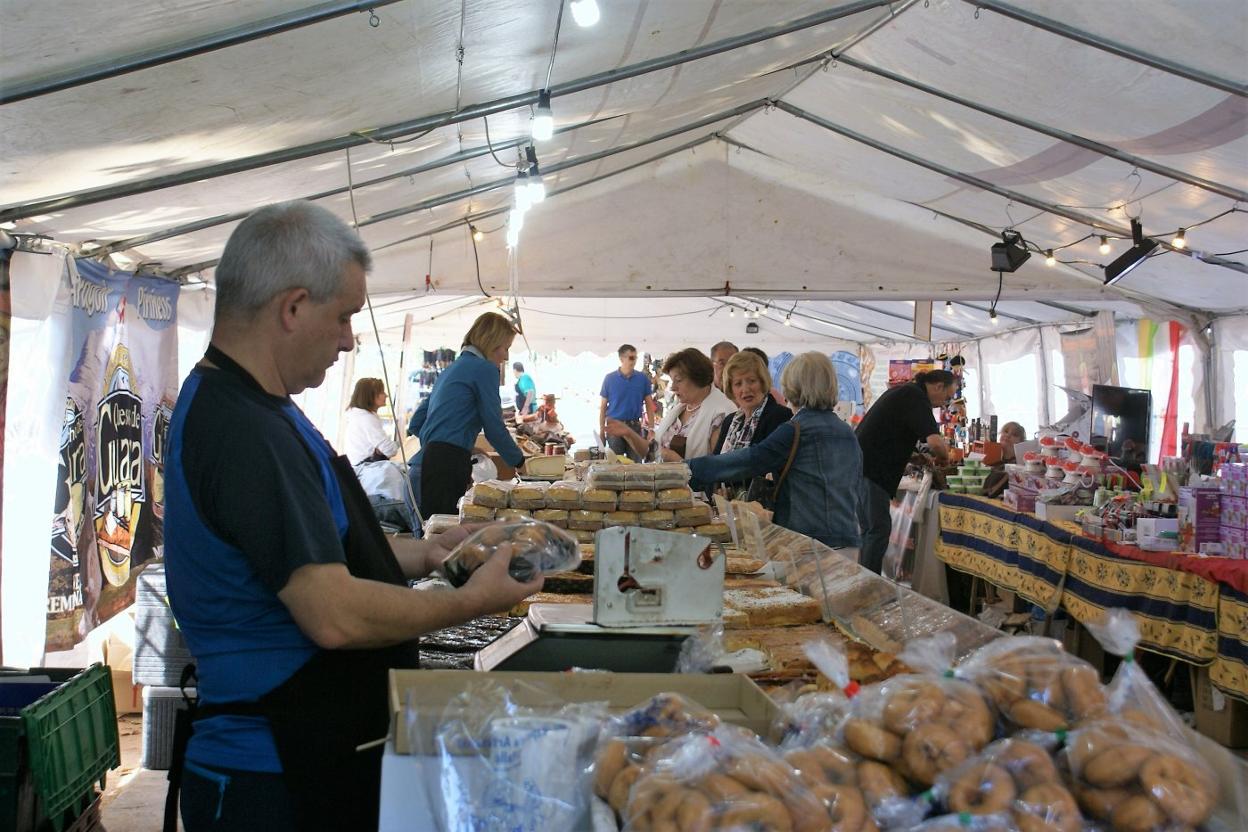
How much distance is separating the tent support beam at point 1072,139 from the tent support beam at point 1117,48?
1.21 m

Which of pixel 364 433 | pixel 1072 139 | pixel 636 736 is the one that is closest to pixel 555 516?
pixel 636 736

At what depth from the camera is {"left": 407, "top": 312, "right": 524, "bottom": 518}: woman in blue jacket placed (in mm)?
5203

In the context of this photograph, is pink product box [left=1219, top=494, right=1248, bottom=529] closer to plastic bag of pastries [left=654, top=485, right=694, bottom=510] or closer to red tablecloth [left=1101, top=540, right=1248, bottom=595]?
red tablecloth [left=1101, top=540, right=1248, bottom=595]

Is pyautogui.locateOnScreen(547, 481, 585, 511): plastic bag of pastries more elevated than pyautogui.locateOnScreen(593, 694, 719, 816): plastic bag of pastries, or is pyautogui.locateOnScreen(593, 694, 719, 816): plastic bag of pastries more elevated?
pyautogui.locateOnScreen(547, 481, 585, 511): plastic bag of pastries

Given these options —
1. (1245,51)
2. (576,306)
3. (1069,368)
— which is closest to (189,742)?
(1245,51)

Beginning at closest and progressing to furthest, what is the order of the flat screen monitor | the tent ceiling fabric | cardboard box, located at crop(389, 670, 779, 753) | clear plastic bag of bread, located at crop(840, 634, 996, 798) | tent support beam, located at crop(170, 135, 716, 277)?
clear plastic bag of bread, located at crop(840, 634, 996, 798), cardboard box, located at crop(389, 670, 779, 753), the tent ceiling fabric, the flat screen monitor, tent support beam, located at crop(170, 135, 716, 277)

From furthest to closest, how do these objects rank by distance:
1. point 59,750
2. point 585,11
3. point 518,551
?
point 585,11, point 59,750, point 518,551

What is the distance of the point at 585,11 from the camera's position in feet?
11.6

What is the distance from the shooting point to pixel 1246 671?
4.23 meters

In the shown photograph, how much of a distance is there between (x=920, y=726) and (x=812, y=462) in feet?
10.5

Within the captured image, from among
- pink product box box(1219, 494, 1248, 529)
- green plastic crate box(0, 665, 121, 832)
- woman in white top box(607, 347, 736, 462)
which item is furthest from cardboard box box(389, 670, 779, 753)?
woman in white top box(607, 347, 736, 462)

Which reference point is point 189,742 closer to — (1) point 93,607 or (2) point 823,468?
(2) point 823,468

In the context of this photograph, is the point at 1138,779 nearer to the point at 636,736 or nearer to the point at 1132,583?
the point at 636,736

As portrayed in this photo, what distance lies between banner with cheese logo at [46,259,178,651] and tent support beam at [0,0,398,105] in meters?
1.73
